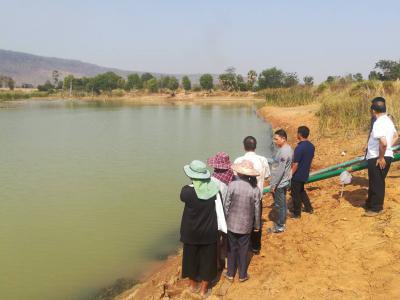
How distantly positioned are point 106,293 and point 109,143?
13655 millimetres

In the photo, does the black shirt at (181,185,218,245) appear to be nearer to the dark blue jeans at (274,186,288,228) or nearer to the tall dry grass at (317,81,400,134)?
the dark blue jeans at (274,186,288,228)

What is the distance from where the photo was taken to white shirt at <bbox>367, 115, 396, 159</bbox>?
4.82 m

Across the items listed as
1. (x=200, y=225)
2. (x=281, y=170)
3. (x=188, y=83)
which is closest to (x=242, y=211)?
(x=200, y=225)

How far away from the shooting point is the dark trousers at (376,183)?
5.05 m

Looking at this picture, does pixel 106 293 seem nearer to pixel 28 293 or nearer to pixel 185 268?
pixel 28 293

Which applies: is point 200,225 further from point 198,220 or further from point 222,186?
point 222,186

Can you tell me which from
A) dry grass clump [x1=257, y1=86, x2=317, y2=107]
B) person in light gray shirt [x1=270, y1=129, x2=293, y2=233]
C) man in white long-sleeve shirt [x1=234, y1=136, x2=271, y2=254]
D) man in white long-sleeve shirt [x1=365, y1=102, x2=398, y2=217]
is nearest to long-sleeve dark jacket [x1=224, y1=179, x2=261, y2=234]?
man in white long-sleeve shirt [x1=234, y1=136, x2=271, y2=254]

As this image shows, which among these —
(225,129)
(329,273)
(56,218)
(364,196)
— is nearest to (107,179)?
(56,218)

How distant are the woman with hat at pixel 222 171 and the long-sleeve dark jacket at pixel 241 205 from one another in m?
0.24

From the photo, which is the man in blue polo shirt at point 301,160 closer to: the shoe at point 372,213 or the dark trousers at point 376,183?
the dark trousers at point 376,183

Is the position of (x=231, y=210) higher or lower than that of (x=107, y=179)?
higher

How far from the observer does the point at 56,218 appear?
805 cm

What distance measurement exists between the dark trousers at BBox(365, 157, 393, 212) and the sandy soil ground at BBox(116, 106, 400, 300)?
178mm

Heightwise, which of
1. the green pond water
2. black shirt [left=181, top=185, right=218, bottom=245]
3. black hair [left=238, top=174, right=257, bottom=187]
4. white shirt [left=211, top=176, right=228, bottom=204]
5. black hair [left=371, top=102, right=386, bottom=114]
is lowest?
the green pond water
